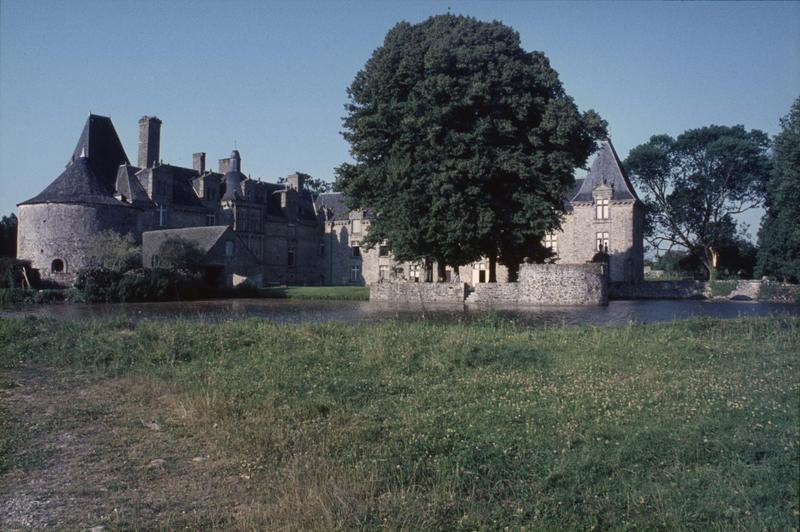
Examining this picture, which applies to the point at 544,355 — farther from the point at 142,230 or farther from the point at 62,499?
the point at 142,230

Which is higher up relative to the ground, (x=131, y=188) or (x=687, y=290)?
(x=131, y=188)

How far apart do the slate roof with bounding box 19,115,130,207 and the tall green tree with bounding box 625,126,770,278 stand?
4395cm

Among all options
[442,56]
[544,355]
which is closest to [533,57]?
[442,56]

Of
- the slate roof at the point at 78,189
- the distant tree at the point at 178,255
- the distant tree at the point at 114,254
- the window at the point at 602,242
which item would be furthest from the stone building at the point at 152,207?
the window at the point at 602,242

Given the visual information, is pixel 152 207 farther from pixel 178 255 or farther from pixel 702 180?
pixel 702 180

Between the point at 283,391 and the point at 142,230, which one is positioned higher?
the point at 142,230

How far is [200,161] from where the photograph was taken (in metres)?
58.6

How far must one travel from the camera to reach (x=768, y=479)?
499 cm

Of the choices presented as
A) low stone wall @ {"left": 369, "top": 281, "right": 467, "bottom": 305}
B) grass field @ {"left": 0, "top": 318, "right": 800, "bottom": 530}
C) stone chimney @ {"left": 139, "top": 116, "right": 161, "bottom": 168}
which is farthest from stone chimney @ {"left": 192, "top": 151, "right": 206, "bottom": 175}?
grass field @ {"left": 0, "top": 318, "right": 800, "bottom": 530}

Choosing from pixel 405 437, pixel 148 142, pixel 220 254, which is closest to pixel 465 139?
pixel 220 254

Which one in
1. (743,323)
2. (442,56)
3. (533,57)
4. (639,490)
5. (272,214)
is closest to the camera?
(639,490)

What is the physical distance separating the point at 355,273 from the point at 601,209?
2452 centimetres

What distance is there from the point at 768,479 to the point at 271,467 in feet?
13.4

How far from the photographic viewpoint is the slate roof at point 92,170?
42750 mm
